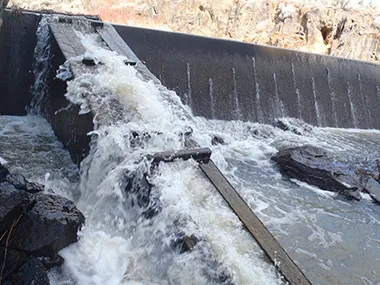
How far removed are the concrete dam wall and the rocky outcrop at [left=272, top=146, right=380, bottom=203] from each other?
239 centimetres

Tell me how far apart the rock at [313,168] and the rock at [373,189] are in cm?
35

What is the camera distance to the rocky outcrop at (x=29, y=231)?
91.7 inches

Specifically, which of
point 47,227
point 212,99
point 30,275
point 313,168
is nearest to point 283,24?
point 212,99

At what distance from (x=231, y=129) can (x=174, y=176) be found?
457cm

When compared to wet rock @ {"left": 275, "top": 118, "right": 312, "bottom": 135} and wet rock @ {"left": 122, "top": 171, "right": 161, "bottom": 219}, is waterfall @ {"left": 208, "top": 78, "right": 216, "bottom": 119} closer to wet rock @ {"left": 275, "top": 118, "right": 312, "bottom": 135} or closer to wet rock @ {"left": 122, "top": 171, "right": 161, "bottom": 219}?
wet rock @ {"left": 275, "top": 118, "right": 312, "bottom": 135}

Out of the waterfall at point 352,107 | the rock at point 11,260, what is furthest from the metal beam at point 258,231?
the waterfall at point 352,107

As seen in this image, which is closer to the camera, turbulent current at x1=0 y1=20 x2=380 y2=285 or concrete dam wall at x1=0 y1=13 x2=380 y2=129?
turbulent current at x1=0 y1=20 x2=380 y2=285

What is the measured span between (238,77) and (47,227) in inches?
257

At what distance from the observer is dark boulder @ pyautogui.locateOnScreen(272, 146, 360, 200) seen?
534 cm

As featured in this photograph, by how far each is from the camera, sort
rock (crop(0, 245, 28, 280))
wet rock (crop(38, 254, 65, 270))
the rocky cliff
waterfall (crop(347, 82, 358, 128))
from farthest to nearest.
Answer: the rocky cliff < waterfall (crop(347, 82, 358, 128)) < wet rock (crop(38, 254, 65, 270)) < rock (crop(0, 245, 28, 280))

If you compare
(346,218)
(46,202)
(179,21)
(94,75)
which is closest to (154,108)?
(94,75)

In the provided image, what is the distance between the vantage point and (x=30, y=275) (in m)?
2.33

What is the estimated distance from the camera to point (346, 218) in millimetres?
4703

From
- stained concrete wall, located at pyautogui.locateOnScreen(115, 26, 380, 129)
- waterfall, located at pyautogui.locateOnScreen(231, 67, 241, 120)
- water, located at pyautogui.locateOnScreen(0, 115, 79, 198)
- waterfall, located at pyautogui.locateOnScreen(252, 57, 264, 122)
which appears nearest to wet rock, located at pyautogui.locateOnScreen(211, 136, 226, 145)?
stained concrete wall, located at pyautogui.locateOnScreen(115, 26, 380, 129)
